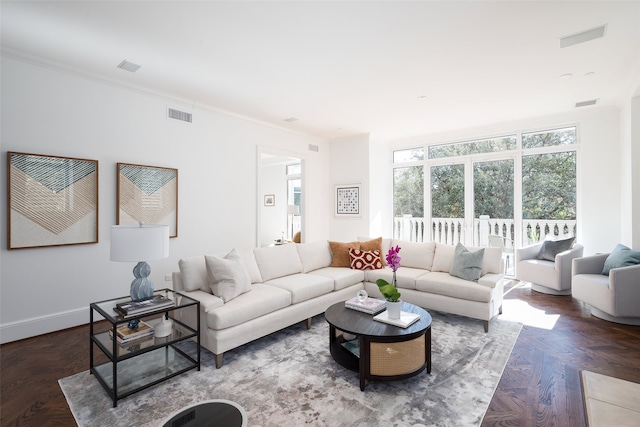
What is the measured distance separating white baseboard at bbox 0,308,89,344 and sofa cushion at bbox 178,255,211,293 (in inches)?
58.8

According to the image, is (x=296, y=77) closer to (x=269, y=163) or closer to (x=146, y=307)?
(x=146, y=307)

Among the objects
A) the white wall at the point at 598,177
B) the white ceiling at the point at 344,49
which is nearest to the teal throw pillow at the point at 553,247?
the white wall at the point at 598,177

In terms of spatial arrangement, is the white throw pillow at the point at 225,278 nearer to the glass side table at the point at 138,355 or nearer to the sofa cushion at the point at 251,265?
the glass side table at the point at 138,355

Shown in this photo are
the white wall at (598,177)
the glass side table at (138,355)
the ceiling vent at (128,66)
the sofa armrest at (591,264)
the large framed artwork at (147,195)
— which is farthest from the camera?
the white wall at (598,177)

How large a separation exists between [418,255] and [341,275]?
1162mm

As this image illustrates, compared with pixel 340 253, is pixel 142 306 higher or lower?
lower

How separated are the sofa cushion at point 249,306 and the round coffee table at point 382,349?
2.11 ft

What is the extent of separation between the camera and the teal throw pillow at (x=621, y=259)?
3463 mm

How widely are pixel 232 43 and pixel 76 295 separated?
3161 millimetres

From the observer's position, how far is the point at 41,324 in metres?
3.20

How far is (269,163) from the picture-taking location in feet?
29.2

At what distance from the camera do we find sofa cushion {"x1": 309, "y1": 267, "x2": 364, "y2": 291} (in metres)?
3.82

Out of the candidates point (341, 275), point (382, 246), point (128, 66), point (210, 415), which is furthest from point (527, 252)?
point (128, 66)

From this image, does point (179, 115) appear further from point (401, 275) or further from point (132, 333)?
point (401, 275)
